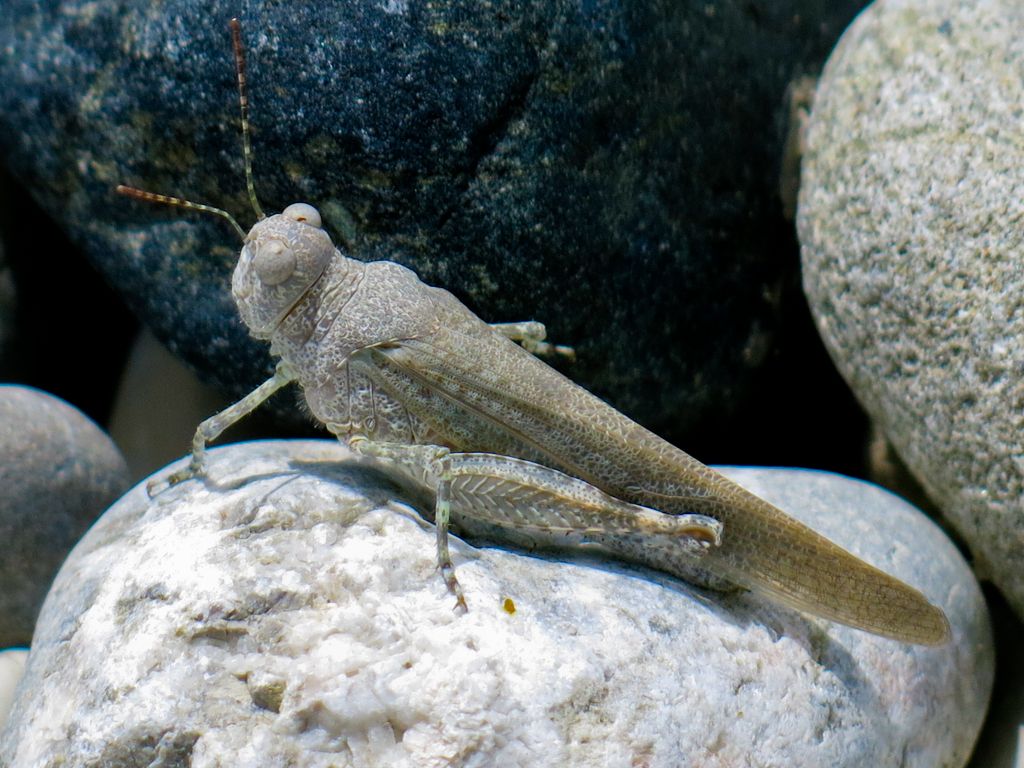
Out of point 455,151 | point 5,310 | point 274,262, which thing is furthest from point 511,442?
point 5,310

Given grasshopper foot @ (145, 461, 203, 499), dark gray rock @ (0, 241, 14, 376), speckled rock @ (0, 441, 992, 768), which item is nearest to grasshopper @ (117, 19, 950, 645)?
speckled rock @ (0, 441, 992, 768)

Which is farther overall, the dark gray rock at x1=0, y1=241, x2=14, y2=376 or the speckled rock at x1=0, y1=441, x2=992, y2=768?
the dark gray rock at x1=0, y1=241, x2=14, y2=376

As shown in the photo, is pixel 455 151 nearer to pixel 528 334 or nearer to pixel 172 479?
pixel 528 334

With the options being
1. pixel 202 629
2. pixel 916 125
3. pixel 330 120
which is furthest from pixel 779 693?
pixel 330 120

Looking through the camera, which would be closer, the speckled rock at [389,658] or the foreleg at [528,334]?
the speckled rock at [389,658]

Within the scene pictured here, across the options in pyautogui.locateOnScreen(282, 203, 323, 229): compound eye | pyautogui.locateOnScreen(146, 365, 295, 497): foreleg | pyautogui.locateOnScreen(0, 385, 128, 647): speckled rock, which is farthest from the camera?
pyautogui.locateOnScreen(0, 385, 128, 647): speckled rock

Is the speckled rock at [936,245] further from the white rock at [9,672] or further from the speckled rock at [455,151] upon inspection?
the white rock at [9,672]

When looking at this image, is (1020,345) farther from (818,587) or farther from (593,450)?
(593,450)

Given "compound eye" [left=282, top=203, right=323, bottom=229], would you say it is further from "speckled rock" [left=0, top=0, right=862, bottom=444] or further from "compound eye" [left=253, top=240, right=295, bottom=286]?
"speckled rock" [left=0, top=0, right=862, bottom=444]

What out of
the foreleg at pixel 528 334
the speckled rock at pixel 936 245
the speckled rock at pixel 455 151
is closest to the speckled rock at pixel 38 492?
the speckled rock at pixel 455 151
